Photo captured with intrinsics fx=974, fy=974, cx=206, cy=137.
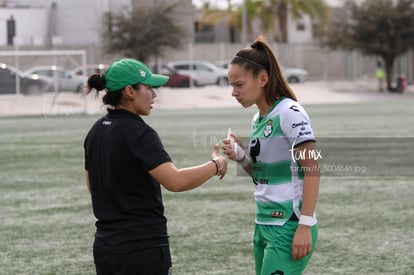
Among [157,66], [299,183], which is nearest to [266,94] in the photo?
[299,183]

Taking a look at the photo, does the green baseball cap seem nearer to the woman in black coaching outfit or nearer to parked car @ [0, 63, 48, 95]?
the woman in black coaching outfit

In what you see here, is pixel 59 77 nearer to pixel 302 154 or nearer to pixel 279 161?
pixel 279 161

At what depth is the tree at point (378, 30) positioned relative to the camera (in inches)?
2254

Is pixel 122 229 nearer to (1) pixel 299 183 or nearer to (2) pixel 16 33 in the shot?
(1) pixel 299 183

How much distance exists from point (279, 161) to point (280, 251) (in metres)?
0.47

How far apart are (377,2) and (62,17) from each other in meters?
19.8

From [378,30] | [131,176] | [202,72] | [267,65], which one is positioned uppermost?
[378,30]

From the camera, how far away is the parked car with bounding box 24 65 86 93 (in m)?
41.0

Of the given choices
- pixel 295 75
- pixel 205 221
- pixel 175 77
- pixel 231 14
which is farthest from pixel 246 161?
A: pixel 231 14

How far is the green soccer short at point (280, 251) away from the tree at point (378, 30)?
5303 centimetres

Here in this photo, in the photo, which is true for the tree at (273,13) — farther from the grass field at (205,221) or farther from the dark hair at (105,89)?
the dark hair at (105,89)

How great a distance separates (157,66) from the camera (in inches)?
2044

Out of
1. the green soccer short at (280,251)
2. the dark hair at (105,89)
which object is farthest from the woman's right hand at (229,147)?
the dark hair at (105,89)

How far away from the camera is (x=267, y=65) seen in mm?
5078
